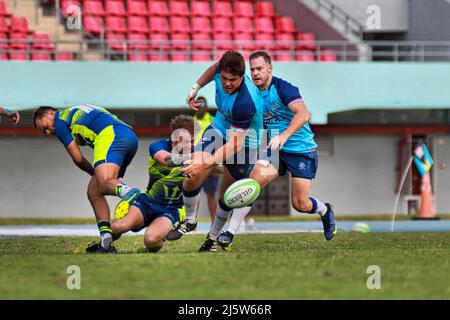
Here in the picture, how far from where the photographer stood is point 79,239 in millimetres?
13539

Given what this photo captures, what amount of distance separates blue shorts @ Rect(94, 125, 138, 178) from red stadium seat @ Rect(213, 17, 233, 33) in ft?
43.7

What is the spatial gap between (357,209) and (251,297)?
16881 mm

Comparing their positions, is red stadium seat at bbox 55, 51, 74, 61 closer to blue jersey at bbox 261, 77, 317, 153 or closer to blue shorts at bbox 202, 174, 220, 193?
blue shorts at bbox 202, 174, 220, 193

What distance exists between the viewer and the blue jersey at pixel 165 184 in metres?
10.5

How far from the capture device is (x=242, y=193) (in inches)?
399

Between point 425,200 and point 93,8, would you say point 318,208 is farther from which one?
point 93,8

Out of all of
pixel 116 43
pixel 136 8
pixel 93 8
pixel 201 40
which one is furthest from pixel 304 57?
pixel 93 8

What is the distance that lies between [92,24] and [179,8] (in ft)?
7.88

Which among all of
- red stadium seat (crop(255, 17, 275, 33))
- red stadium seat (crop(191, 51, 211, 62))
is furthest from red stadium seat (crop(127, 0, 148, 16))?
red stadium seat (crop(255, 17, 275, 33))

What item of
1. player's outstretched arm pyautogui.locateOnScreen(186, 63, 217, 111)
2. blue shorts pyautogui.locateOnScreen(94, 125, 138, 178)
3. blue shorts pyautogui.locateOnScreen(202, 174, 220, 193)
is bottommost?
blue shorts pyautogui.locateOnScreen(202, 174, 220, 193)

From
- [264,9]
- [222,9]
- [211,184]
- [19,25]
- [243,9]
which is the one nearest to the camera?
[211,184]

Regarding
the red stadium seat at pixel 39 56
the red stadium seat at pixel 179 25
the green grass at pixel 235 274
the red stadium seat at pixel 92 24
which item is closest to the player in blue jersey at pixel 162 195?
the green grass at pixel 235 274

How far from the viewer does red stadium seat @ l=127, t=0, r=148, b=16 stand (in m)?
23.7
